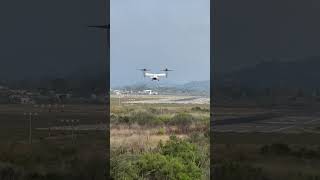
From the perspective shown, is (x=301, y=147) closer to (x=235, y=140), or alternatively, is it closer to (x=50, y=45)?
(x=235, y=140)

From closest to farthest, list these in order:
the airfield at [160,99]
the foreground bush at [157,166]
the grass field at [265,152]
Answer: the grass field at [265,152]
the foreground bush at [157,166]
the airfield at [160,99]

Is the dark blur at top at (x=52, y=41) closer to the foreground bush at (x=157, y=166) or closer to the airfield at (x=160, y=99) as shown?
the foreground bush at (x=157, y=166)

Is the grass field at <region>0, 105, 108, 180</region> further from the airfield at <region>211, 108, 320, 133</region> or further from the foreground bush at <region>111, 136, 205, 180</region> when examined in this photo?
the airfield at <region>211, 108, 320, 133</region>

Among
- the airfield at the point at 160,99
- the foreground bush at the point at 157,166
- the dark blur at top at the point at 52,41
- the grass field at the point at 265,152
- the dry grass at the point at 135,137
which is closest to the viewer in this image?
the grass field at the point at 265,152

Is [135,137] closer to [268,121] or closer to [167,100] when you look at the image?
[268,121]

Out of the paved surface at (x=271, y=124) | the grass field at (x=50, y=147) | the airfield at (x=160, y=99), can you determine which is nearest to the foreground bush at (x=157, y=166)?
the grass field at (x=50, y=147)

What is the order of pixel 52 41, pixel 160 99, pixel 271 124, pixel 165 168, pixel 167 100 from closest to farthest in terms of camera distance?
pixel 271 124
pixel 52 41
pixel 165 168
pixel 160 99
pixel 167 100

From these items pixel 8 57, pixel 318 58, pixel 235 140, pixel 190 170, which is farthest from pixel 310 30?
pixel 8 57

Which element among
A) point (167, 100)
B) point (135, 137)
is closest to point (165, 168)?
point (135, 137)

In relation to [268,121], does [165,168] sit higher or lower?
lower
